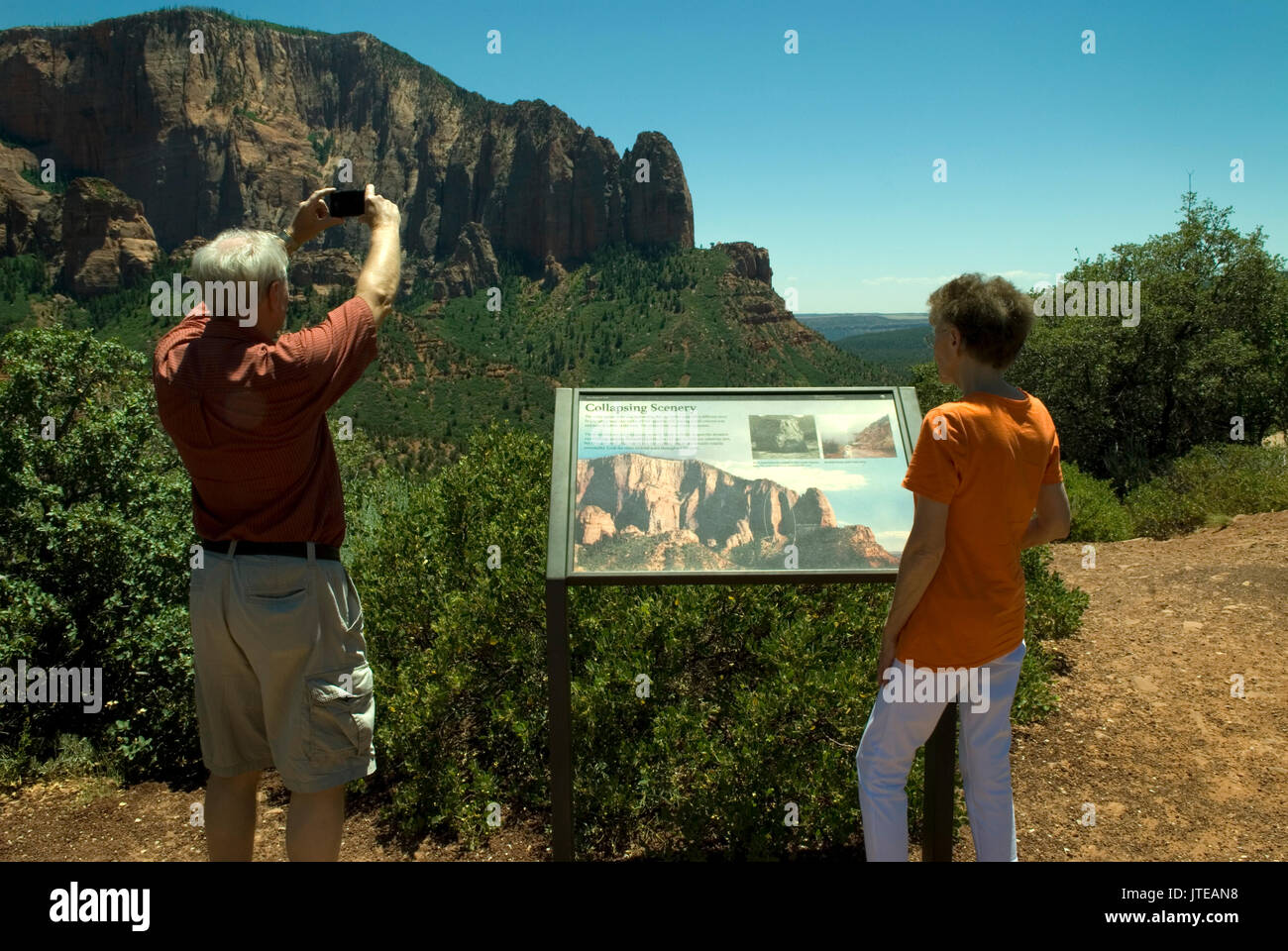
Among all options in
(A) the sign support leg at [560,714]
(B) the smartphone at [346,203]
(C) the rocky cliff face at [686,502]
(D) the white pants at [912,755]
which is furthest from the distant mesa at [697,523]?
(B) the smartphone at [346,203]

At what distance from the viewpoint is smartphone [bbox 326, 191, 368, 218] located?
2.37 meters

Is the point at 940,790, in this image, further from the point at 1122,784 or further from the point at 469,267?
the point at 469,267

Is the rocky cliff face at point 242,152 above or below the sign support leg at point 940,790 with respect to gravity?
above

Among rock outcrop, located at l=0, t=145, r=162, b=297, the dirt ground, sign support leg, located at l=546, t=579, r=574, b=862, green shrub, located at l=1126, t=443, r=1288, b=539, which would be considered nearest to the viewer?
A: sign support leg, located at l=546, t=579, r=574, b=862

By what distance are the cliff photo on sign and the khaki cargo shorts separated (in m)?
0.73

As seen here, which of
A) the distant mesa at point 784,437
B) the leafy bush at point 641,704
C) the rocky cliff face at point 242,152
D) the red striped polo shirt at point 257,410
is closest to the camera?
the red striped polo shirt at point 257,410

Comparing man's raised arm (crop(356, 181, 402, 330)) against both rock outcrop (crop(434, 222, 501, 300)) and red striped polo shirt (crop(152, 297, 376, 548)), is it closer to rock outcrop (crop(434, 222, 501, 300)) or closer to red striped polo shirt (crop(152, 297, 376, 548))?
red striped polo shirt (crop(152, 297, 376, 548))

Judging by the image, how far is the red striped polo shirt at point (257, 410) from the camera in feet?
6.60

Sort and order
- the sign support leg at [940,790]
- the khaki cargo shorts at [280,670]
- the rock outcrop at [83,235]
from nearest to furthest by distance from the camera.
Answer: the khaki cargo shorts at [280,670]
the sign support leg at [940,790]
the rock outcrop at [83,235]

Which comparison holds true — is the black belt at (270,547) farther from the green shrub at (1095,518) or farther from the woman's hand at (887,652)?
the green shrub at (1095,518)

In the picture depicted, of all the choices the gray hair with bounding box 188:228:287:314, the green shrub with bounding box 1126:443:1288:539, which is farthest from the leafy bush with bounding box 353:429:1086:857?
the green shrub with bounding box 1126:443:1288:539

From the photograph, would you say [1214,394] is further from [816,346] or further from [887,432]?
[816,346]

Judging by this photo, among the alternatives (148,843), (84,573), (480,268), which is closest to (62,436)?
(84,573)

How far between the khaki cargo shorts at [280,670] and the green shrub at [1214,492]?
8.52 m
